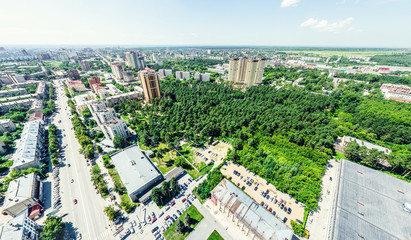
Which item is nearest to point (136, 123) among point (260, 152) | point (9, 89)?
point (260, 152)

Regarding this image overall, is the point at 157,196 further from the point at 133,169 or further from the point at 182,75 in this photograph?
the point at 182,75

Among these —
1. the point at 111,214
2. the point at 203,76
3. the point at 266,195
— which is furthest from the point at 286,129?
the point at 203,76

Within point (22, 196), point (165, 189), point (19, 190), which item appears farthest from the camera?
point (165, 189)

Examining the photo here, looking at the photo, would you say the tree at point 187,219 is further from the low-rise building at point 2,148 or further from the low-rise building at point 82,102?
the low-rise building at point 82,102

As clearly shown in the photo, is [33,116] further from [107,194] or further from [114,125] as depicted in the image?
[107,194]

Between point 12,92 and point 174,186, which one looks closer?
point 174,186

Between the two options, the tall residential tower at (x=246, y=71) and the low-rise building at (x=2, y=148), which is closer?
the low-rise building at (x=2, y=148)

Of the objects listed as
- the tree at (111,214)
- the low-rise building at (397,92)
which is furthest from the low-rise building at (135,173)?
the low-rise building at (397,92)
